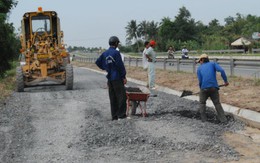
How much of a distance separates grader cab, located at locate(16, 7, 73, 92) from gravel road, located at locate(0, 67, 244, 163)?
5.70 meters

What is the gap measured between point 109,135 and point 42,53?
37.6ft

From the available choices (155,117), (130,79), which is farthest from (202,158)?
(130,79)

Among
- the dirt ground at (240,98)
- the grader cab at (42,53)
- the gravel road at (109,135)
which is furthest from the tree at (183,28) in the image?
the gravel road at (109,135)

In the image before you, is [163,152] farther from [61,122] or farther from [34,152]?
[61,122]

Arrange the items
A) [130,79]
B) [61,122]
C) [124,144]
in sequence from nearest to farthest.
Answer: [124,144] < [61,122] < [130,79]

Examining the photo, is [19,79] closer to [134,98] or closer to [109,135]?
[134,98]

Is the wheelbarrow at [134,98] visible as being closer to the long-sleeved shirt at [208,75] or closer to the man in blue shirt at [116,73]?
the man in blue shirt at [116,73]

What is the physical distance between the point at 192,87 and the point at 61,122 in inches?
324

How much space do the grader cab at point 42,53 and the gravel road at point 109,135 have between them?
5.70m

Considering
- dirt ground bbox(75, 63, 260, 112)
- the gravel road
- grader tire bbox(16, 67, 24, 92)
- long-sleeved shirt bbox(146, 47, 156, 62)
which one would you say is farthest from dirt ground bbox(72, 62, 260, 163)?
grader tire bbox(16, 67, 24, 92)

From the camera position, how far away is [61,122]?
11023 millimetres

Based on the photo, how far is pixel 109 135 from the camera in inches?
350

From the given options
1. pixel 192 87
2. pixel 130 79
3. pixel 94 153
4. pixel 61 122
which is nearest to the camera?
pixel 94 153

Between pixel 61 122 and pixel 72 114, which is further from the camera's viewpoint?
pixel 72 114
